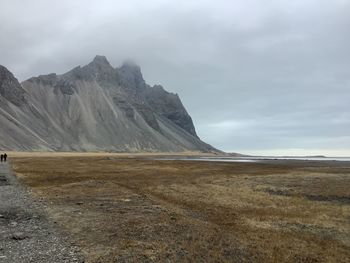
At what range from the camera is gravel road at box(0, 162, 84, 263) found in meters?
14.1

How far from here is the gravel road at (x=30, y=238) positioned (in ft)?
46.1

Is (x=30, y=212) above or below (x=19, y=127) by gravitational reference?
below

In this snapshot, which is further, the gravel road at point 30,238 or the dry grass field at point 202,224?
the dry grass field at point 202,224

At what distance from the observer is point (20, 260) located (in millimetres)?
13641

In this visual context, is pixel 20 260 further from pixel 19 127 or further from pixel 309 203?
pixel 19 127

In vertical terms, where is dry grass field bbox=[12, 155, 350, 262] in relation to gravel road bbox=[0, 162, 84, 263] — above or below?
above

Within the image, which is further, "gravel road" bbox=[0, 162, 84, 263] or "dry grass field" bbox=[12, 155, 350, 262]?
"dry grass field" bbox=[12, 155, 350, 262]

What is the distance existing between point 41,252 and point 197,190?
75.7 ft

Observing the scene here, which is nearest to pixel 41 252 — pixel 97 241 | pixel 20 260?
pixel 20 260

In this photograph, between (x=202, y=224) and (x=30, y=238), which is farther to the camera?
(x=202, y=224)

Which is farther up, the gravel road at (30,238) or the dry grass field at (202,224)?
the dry grass field at (202,224)

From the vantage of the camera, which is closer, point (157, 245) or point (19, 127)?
point (157, 245)

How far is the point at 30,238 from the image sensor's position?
55.5ft

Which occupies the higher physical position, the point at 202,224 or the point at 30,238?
the point at 202,224
